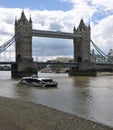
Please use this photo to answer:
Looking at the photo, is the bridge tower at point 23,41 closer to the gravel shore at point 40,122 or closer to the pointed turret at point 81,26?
the pointed turret at point 81,26

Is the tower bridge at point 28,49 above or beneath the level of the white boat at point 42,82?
above

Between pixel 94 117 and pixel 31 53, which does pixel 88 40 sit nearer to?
pixel 31 53

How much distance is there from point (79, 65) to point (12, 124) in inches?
4488

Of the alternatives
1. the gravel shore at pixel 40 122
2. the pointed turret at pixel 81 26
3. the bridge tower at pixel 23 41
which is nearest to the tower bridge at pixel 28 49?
the bridge tower at pixel 23 41

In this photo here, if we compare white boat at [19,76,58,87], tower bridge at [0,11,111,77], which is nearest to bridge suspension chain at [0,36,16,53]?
tower bridge at [0,11,111,77]

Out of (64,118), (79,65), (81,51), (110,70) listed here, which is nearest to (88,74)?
(79,65)

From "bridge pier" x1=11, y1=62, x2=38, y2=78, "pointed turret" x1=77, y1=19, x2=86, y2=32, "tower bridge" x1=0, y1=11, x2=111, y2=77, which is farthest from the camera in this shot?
"pointed turret" x1=77, y1=19, x2=86, y2=32

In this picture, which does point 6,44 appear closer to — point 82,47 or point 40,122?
point 82,47

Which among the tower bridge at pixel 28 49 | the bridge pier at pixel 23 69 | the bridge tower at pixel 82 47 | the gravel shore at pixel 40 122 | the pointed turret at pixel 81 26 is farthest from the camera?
the pointed turret at pixel 81 26

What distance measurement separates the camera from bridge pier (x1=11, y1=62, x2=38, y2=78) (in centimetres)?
10812

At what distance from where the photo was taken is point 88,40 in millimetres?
141125

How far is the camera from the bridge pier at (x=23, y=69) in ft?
355

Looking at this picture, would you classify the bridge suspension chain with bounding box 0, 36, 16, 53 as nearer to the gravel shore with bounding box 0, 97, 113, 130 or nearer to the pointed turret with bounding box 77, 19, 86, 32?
the pointed turret with bounding box 77, 19, 86, 32

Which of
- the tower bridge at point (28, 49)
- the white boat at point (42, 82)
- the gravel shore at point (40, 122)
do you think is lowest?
the white boat at point (42, 82)
